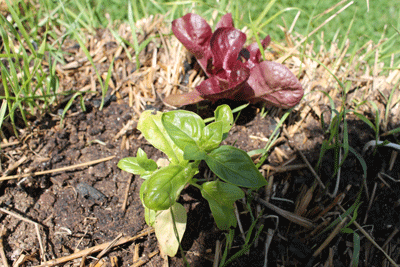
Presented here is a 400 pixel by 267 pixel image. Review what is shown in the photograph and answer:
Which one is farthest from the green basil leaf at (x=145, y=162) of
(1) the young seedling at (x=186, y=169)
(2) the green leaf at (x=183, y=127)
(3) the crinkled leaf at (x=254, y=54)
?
(3) the crinkled leaf at (x=254, y=54)

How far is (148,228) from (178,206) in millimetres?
203

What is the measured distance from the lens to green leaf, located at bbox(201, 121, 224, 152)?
91 centimetres

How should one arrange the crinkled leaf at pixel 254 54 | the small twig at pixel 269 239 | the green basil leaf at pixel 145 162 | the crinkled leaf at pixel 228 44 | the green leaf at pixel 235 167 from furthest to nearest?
the crinkled leaf at pixel 254 54 < the crinkled leaf at pixel 228 44 < the small twig at pixel 269 239 < the green basil leaf at pixel 145 162 < the green leaf at pixel 235 167

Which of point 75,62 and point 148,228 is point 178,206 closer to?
point 148,228

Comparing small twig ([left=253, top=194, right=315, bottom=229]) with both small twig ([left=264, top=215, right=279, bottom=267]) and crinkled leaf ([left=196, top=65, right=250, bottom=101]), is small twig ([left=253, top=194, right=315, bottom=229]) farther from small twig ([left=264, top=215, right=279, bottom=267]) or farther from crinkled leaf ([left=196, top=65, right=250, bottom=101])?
crinkled leaf ([left=196, top=65, right=250, bottom=101])

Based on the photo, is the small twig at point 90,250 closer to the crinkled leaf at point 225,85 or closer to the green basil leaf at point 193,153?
the green basil leaf at point 193,153

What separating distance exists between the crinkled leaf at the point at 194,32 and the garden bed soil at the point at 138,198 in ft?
0.75

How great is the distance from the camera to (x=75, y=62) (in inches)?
62.8

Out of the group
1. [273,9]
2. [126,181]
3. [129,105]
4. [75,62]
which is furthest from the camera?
[273,9]

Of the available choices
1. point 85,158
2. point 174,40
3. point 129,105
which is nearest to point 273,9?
point 174,40

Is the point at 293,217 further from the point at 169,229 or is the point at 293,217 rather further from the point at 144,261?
the point at 144,261

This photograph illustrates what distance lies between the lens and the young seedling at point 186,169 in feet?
2.74

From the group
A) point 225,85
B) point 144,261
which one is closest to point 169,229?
point 144,261

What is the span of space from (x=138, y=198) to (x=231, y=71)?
26.1 inches
